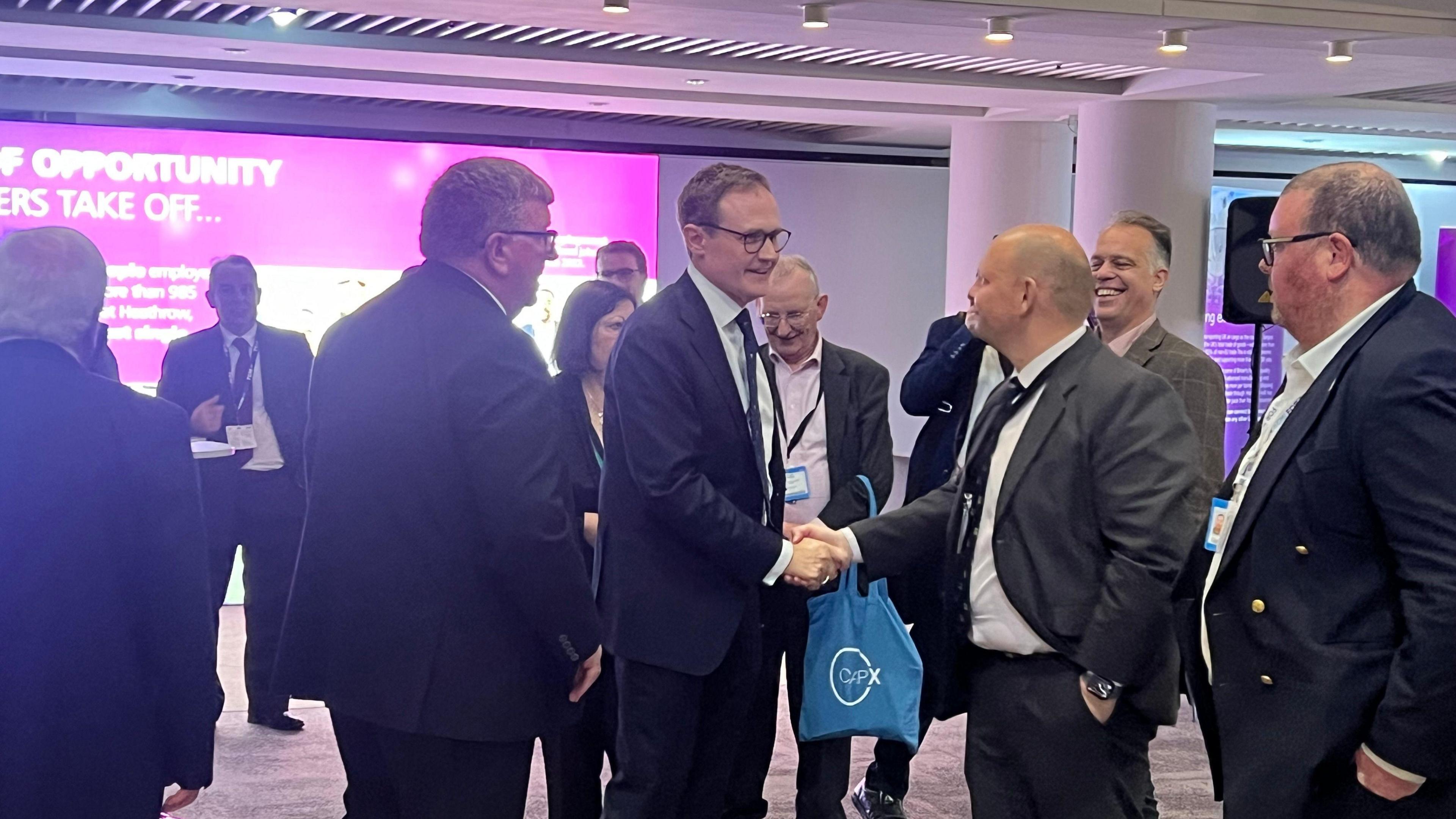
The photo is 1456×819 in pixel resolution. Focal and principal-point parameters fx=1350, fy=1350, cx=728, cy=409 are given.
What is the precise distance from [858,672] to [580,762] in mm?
820

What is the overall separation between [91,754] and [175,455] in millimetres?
514

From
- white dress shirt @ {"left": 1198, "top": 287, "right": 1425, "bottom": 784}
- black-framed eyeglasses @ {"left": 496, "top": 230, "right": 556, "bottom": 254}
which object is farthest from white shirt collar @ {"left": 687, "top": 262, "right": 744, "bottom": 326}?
white dress shirt @ {"left": 1198, "top": 287, "right": 1425, "bottom": 784}

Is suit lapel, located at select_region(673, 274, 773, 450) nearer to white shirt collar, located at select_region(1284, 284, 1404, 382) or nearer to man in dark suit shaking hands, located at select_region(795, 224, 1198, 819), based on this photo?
man in dark suit shaking hands, located at select_region(795, 224, 1198, 819)

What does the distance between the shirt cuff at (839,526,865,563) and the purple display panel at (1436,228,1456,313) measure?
10.8 metres

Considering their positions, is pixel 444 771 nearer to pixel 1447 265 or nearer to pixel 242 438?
pixel 242 438

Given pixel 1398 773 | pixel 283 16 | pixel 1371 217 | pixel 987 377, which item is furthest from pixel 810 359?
pixel 283 16

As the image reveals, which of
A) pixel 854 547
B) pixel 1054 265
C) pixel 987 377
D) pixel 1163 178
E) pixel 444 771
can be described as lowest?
pixel 444 771

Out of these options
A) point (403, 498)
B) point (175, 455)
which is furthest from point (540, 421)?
point (175, 455)

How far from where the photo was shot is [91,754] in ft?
7.39

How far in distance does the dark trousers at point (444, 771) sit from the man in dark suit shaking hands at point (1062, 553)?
0.96m

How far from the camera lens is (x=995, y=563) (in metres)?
2.70

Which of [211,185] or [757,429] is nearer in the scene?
[757,429]

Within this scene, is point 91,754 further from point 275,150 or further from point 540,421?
point 275,150

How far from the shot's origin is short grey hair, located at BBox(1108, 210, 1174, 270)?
4090mm
